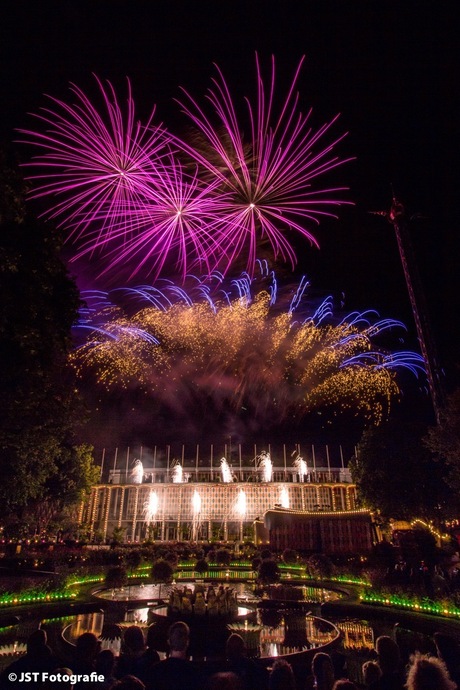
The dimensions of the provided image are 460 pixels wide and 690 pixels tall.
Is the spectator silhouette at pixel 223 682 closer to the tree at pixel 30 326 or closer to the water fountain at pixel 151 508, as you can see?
the tree at pixel 30 326

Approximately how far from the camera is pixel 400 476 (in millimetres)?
32469

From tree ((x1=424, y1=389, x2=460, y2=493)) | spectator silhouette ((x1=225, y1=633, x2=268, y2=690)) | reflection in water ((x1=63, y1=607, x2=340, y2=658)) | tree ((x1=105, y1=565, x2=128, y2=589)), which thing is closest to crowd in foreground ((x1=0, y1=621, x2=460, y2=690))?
spectator silhouette ((x1=225, y1=633, x2=268, y2=690))

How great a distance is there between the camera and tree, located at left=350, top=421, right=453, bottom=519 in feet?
103

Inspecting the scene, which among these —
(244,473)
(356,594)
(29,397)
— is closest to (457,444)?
(356,594)

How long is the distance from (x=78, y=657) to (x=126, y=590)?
16.8 meters

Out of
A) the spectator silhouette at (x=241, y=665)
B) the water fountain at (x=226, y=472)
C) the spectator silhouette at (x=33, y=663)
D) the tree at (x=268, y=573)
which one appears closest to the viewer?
the spectator silhouette at (x=33, y=663)

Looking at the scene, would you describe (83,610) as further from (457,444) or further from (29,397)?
(457,444)

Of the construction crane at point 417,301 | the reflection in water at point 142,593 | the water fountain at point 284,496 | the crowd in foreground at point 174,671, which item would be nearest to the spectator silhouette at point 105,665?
the crowd in foreground at point 174,671

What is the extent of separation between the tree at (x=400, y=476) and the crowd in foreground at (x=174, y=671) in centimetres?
2744

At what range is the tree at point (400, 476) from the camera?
31297 mm

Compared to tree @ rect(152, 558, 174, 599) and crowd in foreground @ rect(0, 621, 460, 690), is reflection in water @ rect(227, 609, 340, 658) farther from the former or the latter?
tree @ rect(152, 558, 174, 599)

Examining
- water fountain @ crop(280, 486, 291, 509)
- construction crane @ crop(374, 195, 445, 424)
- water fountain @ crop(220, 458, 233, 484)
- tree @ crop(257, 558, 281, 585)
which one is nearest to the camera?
tree @ crop(257, 558, 281, 585)

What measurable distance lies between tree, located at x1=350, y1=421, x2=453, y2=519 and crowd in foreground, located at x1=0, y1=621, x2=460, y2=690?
1080 inches

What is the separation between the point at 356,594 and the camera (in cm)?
1936
